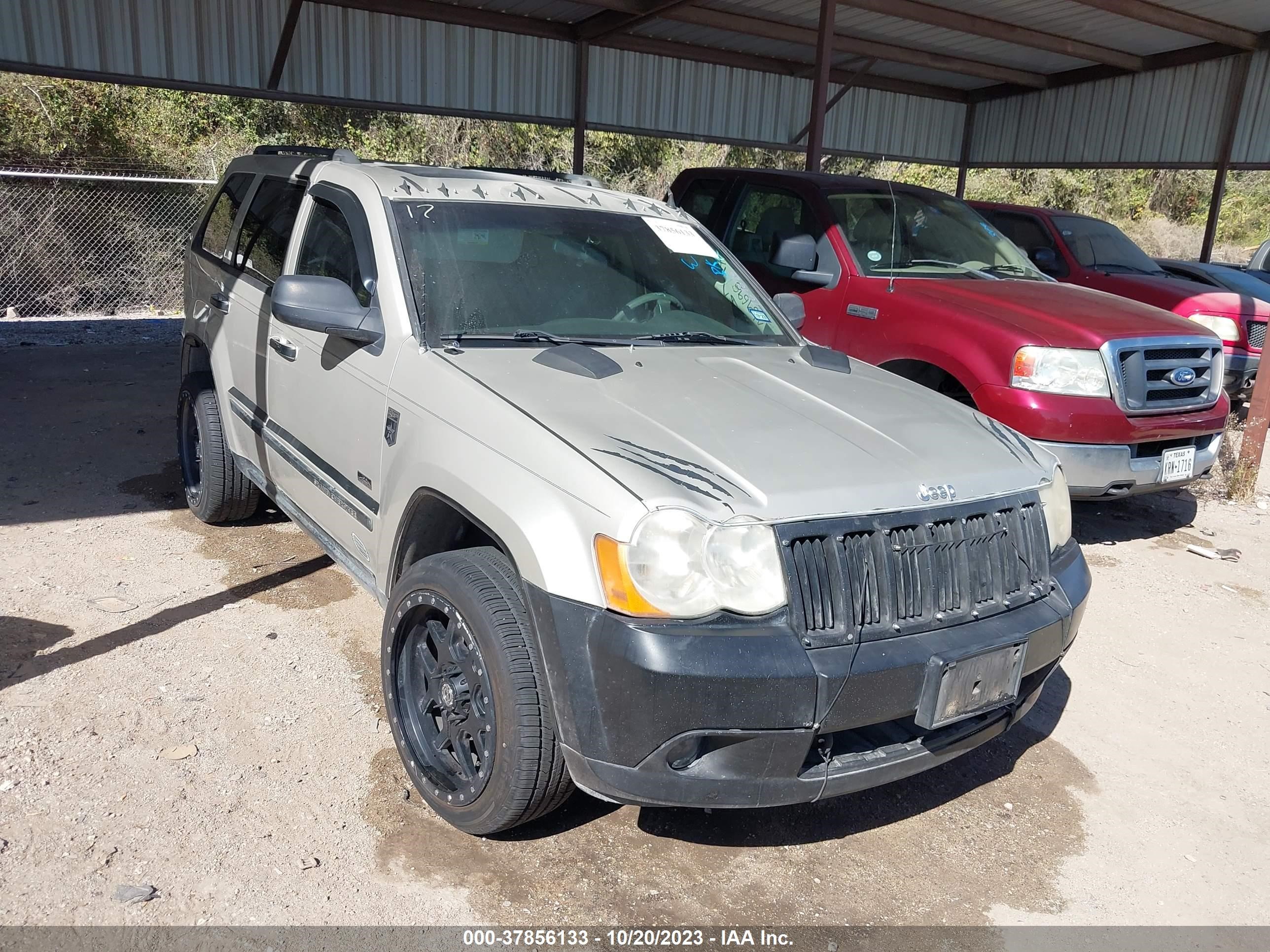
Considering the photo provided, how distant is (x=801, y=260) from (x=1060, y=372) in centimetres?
161

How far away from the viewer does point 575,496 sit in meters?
2.50

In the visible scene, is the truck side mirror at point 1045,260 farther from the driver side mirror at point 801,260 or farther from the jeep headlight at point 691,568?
the jeep headlight at point 691,568

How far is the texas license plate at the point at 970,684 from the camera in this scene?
2.58 meters

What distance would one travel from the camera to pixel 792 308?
4359mm

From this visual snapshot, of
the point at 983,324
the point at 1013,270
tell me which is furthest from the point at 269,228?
the point at 1013,270

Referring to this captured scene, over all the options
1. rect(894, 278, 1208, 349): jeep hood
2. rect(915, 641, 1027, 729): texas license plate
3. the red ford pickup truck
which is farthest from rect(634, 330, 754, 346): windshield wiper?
A: rect(894, 278, 1208, 349): jeep hood

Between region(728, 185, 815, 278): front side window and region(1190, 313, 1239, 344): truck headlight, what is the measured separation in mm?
4489

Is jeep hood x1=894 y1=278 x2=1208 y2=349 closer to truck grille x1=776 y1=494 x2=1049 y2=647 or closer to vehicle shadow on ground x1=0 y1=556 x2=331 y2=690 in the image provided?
truck grille x1=776 y1=494 x2=1049 y2=647

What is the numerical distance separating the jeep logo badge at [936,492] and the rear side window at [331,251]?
2.00 metres

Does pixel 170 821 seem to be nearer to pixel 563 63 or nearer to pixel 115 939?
pixel 115 939

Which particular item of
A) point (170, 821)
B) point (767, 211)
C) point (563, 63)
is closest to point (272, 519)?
point (170, 821)

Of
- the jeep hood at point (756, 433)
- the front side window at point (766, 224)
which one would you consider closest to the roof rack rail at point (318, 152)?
the jeep hood at point (756, 433)

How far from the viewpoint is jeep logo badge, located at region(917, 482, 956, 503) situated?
2.73 m

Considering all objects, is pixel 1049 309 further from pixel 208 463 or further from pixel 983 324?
pixel 208 463
